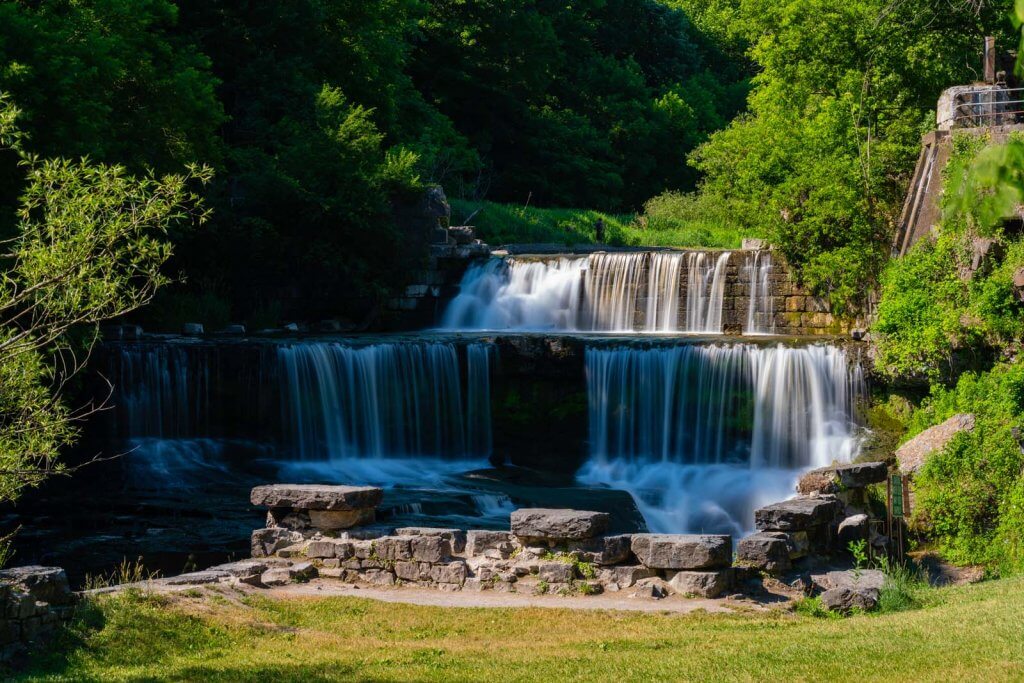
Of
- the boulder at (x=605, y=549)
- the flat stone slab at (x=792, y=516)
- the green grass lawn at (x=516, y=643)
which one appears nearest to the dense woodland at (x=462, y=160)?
the green grass lawn at (x=516, y=643)

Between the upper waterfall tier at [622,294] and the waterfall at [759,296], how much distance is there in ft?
0.07

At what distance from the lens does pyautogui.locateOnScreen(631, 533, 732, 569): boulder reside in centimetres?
1315

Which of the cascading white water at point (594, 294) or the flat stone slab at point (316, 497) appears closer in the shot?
the flat stone slab at point (316, 497)

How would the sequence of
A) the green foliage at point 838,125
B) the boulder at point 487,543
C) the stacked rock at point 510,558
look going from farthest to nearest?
1. the green foliage at point 838,125
2. the boulder at point 487,543
3. the stacked rock at point 510,558

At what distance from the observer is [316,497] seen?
15.0m

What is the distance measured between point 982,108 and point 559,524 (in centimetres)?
1420

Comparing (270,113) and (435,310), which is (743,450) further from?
(270,113)

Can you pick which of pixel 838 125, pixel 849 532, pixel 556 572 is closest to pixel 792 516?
pixel 849 532

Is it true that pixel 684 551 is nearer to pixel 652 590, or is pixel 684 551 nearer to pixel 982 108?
pixel 652 590

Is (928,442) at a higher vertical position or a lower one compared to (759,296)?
lower

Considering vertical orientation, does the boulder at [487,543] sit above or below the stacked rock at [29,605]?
below

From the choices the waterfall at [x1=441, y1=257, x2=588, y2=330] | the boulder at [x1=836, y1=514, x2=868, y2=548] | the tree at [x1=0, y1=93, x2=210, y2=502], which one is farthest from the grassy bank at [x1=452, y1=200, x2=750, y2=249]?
the tree at [x1=0, y1=93, x2=210, y2=502]

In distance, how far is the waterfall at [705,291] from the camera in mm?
26656

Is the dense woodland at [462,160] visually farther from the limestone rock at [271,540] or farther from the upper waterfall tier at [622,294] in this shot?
the limestone rock at [271,540]
